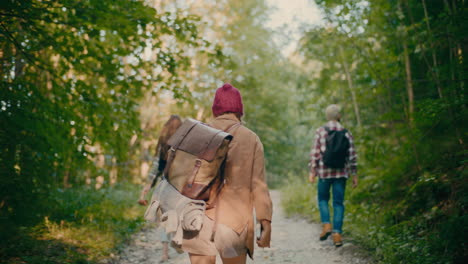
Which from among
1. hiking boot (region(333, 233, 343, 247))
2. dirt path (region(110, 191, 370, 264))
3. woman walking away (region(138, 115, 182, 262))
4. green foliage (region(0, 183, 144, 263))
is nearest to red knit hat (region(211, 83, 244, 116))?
woman walking away (region(138, 115, 182, 262))

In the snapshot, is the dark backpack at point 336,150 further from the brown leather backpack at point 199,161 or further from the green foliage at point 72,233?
the green foliage at point 72,233

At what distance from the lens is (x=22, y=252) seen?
470cm

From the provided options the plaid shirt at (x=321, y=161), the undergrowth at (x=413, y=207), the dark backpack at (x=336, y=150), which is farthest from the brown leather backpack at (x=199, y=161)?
the plaid shirt at (x=321, y=161)

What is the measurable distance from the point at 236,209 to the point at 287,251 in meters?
3.63

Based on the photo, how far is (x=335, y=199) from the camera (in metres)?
5.82

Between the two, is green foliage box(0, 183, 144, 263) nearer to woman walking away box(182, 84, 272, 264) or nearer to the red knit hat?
woman walking away box(182, 84, 272, 264)

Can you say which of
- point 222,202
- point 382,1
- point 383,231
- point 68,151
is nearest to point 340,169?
point 383,231

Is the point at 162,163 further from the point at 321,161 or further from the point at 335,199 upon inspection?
the point at 335,199

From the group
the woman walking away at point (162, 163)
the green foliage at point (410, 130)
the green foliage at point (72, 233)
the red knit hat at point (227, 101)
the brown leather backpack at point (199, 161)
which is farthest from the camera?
the woman walking away at point (162, 163)

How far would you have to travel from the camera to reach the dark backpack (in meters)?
5.68

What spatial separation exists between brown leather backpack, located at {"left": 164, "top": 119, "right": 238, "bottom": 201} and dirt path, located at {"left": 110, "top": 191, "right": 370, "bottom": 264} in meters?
3.15

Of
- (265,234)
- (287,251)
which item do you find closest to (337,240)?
(287,251)

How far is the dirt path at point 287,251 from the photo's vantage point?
522 cm

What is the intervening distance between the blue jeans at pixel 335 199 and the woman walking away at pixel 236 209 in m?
3.48
